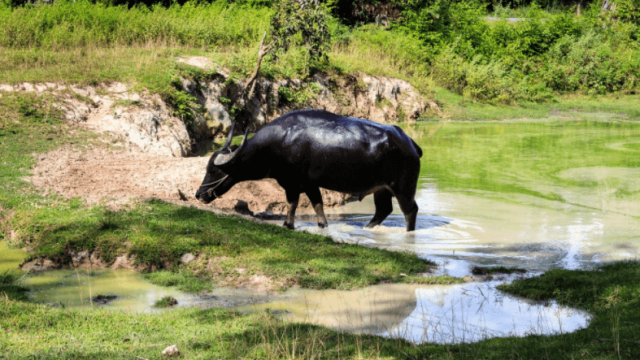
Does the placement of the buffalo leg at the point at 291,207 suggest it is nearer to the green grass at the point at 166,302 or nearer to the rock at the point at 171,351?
the green grass at the point at 166,302

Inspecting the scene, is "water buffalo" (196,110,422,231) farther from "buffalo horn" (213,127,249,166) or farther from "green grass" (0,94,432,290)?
"green grass" (0,94,432,290)

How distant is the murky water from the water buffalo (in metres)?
0.71

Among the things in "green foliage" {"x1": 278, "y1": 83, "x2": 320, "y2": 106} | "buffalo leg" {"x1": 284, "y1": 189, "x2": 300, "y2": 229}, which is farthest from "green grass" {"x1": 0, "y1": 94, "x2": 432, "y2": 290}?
"green foliage" {"x1": 278, "y1": 83, "x2": 320, "y2": 106}

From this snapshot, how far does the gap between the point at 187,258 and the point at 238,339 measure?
2.71m

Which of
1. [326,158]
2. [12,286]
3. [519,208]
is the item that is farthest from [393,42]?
[12,286]

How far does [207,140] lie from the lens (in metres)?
18.1

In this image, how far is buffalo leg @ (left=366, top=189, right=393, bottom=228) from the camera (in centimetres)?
1016

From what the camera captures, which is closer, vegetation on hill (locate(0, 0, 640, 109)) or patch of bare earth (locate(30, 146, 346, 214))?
patch of bare earth (locate(30, 146, 346, 214))

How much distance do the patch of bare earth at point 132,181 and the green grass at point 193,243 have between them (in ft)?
1.47

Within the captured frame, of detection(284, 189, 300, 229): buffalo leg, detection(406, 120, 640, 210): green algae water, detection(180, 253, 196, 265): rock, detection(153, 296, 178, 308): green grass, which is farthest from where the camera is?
detection(406, 120, 640, 210): green algae water

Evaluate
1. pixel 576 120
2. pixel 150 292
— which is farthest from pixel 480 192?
pixel 576 120

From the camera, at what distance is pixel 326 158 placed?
9.41 meters

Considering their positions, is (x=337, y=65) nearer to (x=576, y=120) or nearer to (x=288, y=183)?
(x=576, y=120)

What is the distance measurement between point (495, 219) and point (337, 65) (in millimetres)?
15583
